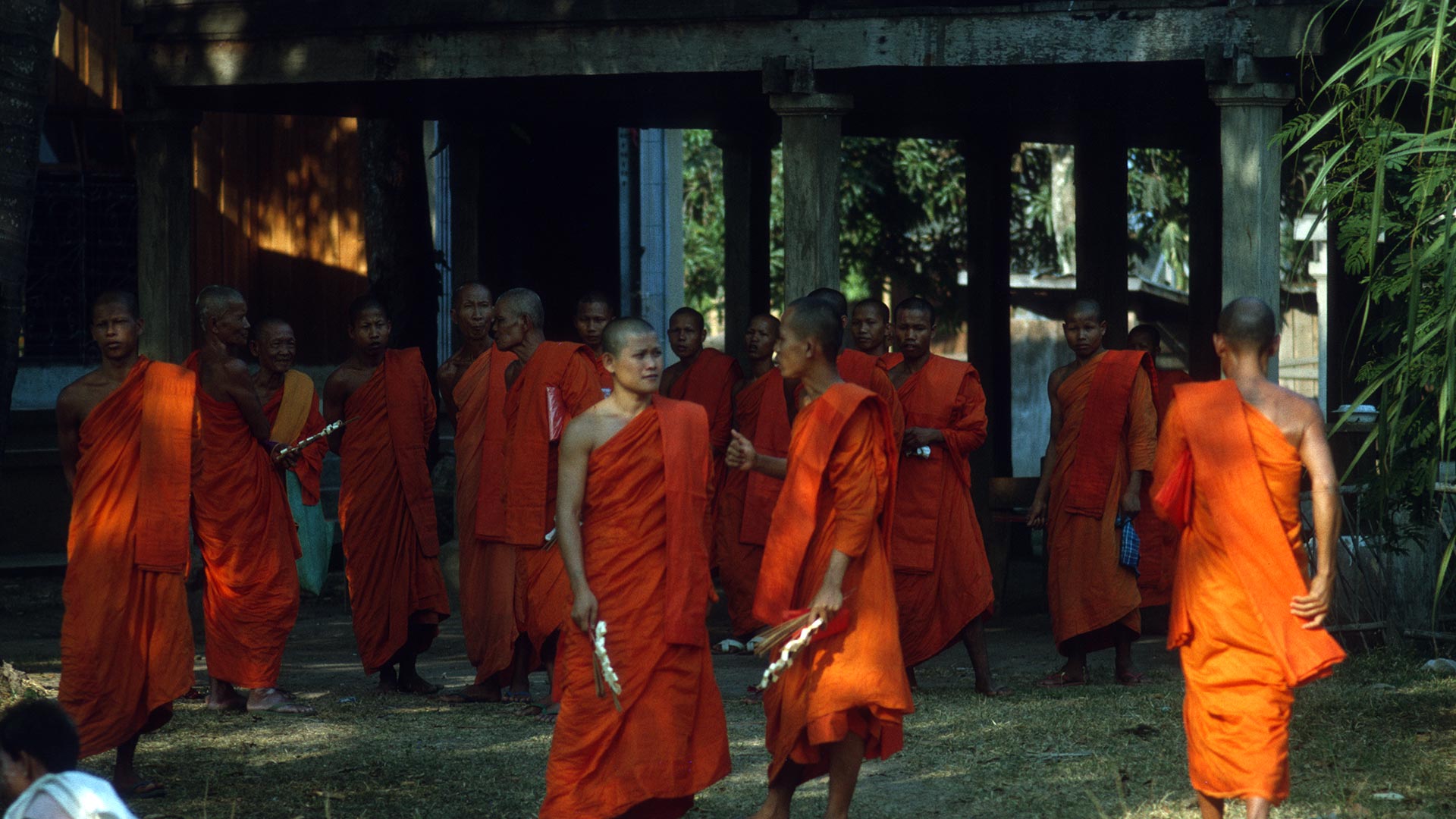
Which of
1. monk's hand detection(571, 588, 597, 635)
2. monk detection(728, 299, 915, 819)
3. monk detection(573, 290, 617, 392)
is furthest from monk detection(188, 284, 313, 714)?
monk detection(728, 299, 915, 819)

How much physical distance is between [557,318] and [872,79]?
4.96 meters

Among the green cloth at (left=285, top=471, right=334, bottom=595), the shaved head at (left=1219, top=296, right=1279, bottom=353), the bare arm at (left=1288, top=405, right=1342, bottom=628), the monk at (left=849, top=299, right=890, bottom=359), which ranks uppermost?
the monk at (left=849, top=299, right=890, bottom=359)

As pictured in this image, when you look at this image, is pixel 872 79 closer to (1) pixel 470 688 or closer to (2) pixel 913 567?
(2) pixel 913 567

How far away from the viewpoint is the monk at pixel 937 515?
313 inches

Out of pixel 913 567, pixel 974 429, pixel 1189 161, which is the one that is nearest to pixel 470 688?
pixel 913 567

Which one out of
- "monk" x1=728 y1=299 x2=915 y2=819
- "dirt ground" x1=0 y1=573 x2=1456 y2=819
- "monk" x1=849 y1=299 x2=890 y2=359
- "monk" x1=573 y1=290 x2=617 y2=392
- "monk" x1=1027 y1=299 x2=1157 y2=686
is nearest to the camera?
"monk" x1=728 y1=299 x2=915 y2=819

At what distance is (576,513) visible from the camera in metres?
5.34

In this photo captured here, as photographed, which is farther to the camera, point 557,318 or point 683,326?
point 557,318

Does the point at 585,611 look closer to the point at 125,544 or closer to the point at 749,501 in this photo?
the point at 125,544

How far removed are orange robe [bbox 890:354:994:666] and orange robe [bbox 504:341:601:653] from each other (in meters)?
1.59

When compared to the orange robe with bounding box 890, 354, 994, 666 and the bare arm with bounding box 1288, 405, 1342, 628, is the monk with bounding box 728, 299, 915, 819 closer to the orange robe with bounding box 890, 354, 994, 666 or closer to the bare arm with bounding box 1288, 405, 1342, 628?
the bare arm with bounding box 1288, 405, 1342, 628

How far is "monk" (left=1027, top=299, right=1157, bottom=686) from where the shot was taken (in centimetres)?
815

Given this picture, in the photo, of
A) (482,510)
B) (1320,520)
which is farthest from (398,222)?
(1320,520)

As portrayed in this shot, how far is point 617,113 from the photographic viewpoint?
12375mm
